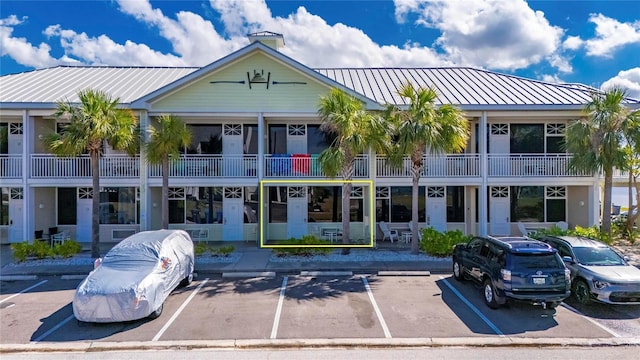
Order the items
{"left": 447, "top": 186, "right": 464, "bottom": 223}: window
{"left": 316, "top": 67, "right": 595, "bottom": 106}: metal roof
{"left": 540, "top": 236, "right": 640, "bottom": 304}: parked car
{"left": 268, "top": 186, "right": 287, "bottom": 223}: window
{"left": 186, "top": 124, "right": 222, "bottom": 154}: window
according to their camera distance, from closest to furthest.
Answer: {"left": 540, "top": 236, "right": 640, "bottom": 304}: parked car → {"left": 316, "top": 67, "right": 595, "bottom": 106}: metal roof → {"left": 186, "top": 124, "right": 222, "bottom": 154}: window → {"left": 268, "top": 186, "right": 287, "bottom": 223}: window → {"left": 447, "top": 186, "right": 464, "bottom": 223}: window

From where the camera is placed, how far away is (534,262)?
8.71m

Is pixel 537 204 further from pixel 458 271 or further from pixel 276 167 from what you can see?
pixel 276 167

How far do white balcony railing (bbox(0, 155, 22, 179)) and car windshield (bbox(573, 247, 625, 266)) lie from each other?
21.3 m

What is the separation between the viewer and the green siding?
16422mm

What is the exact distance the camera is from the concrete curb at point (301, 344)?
23.7ft

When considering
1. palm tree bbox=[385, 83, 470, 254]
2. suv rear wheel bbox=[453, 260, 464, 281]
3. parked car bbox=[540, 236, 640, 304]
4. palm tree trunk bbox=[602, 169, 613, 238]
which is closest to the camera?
parked car bbox=[540, 236, 640, 304]

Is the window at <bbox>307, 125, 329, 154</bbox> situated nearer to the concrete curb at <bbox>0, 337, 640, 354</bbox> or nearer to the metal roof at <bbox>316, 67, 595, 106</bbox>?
the metal roof at <bbox>316, 67, 595, 106</bbox>

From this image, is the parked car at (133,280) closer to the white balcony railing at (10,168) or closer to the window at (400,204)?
the white balcony railing at (10,168)

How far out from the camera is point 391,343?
24.1 feet

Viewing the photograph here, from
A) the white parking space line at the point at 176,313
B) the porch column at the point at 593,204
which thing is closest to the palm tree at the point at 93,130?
the white parking space line at the point at 176,313

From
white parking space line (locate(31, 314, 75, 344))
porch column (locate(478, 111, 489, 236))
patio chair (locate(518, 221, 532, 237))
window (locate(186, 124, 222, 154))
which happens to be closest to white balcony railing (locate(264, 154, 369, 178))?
window (locate(186, 124, 222, 154))

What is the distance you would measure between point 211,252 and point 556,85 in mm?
19403

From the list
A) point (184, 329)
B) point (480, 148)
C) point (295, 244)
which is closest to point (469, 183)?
point (480, 148)

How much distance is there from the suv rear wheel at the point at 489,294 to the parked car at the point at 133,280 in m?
8.08
